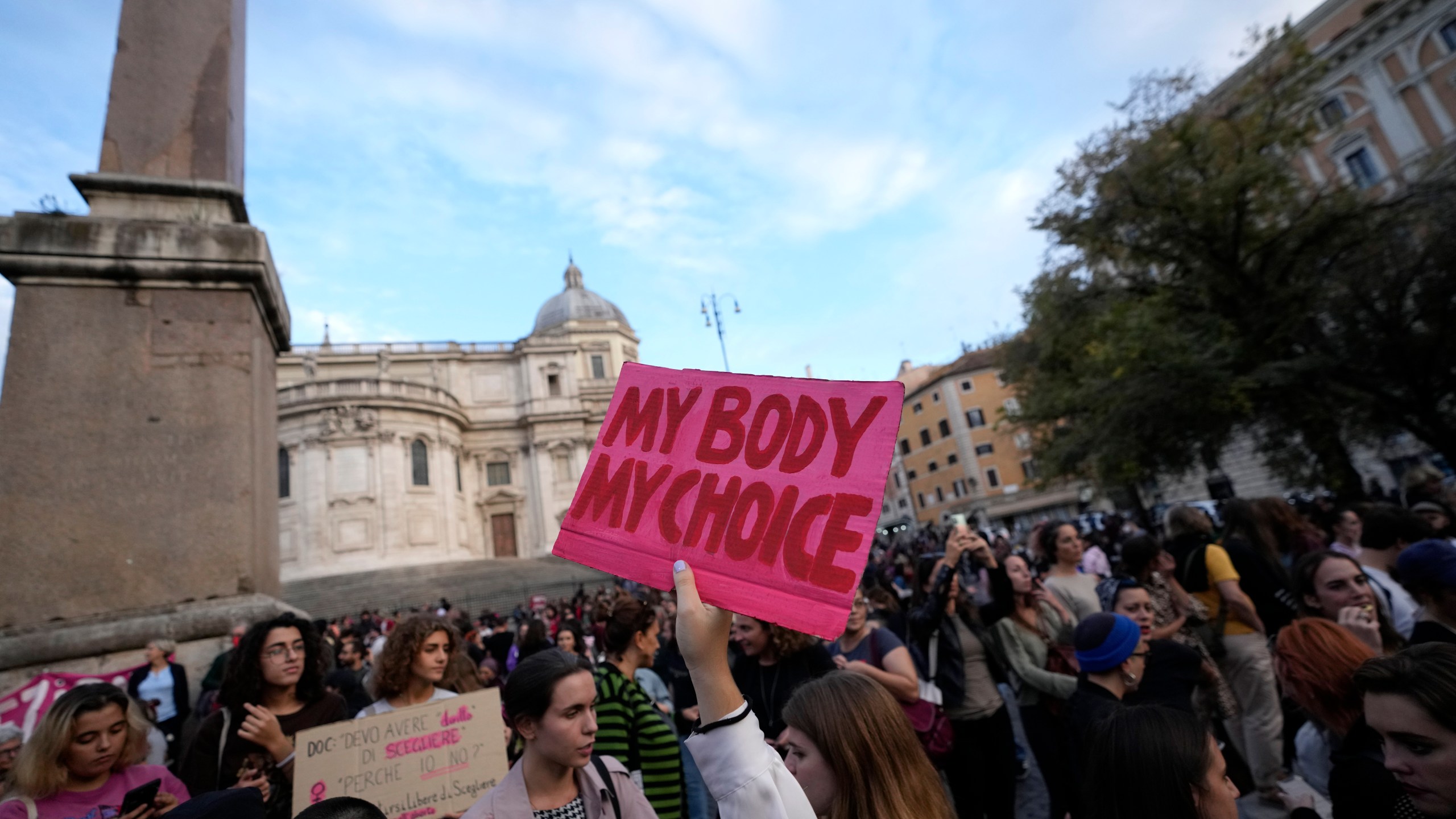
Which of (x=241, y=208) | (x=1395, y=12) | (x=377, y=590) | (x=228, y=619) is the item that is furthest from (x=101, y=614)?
(x=1395, y=12)

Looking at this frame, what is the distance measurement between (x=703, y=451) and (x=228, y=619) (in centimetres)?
363

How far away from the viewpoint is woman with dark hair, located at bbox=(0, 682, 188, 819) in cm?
237

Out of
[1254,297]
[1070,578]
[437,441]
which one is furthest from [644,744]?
[437,441]

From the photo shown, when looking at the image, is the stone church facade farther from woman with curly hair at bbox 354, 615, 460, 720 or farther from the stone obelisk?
woman with curly hair at bbox 354, 615, 460, 720

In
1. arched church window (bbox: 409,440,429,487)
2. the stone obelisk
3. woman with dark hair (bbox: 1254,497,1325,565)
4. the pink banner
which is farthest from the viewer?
arched church window (bbox: 409,440,429,487)

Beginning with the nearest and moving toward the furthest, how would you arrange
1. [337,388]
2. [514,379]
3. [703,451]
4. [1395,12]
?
[703,451]
[1395,12]
[337,388]
[514,379]

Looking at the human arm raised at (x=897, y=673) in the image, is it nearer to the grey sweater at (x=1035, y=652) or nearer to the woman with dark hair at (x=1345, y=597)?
the grey sweater at (x=1035, y=652)

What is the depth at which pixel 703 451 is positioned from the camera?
194 centimetres

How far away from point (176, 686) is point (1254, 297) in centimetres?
2211

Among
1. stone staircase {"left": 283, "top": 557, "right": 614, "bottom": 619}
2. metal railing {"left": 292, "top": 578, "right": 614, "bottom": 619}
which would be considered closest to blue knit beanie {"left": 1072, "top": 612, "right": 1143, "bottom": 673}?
metal railing {"left": 292, "top": 578, "right": 614, "bottom": 619}

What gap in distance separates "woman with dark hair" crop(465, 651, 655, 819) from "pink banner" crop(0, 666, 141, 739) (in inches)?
97.5

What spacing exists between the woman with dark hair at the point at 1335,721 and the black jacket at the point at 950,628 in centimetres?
153

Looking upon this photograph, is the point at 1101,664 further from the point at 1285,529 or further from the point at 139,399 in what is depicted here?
the point at 139,399

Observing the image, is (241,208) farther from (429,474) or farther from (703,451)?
(429,474)
